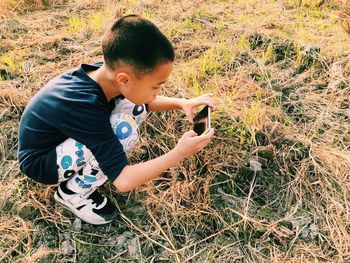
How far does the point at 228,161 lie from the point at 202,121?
268mm

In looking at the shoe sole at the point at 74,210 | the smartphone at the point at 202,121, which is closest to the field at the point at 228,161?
the shoe sole at the point at 74,210

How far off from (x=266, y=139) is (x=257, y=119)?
12 cm

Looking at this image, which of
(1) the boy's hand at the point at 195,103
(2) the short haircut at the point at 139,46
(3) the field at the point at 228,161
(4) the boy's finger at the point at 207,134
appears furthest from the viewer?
(1) the boy's hand at the point at 195,103

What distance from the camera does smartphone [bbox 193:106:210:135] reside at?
1.75m

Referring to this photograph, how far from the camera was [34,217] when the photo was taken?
185cm

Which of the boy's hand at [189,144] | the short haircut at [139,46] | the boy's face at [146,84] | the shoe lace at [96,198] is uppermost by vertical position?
the short haircut at [139,46]

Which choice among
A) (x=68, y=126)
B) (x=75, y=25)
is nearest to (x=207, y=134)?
(x=68, y=126)

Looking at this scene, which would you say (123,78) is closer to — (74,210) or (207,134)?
(207,134)

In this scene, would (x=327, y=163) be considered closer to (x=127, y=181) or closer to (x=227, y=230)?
(x=227, y=230)

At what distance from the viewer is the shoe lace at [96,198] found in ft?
5.93

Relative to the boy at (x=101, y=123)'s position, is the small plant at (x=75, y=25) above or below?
below

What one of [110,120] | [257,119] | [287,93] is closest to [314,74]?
[287,93]

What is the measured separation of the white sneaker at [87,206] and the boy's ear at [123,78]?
0.55 meters

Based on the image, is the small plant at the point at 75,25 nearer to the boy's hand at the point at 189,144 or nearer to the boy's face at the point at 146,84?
the boy's face at the point at 146,84
